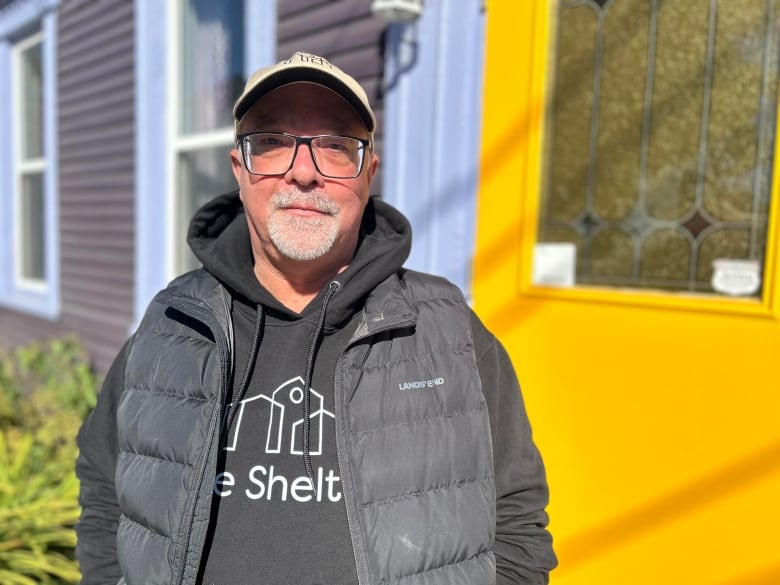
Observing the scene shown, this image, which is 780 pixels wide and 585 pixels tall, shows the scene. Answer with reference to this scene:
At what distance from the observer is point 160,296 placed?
1560 mm

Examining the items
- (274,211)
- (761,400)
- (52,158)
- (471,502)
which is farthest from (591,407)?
(52,158)

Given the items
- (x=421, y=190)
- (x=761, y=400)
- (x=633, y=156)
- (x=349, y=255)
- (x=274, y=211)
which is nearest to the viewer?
Answer: (x=274, y=211)

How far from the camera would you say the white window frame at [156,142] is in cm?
443

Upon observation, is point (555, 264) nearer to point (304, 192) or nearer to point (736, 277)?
point (736, 277)

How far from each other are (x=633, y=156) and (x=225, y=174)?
280cm

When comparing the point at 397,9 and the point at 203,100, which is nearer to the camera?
the point at 397,9

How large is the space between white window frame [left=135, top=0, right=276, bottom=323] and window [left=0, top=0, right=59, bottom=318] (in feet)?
6.59

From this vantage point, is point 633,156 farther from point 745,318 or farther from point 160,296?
point 160,296

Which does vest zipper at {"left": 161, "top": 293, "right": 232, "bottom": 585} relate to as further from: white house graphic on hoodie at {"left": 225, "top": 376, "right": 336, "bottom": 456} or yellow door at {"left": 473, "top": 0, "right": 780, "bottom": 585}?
yellow door at {"left": 473, "top": 0, "right": 780, "bottom": 585}

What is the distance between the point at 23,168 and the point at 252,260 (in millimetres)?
6129

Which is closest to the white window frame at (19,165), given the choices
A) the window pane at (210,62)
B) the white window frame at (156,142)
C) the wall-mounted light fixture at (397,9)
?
the white window frame at (156,142)

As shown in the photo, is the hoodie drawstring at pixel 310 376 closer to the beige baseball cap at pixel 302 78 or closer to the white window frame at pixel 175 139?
the beige baseball cap at pixel 302 78

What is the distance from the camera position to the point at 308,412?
1.38m

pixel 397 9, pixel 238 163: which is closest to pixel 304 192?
pixel 238 163
